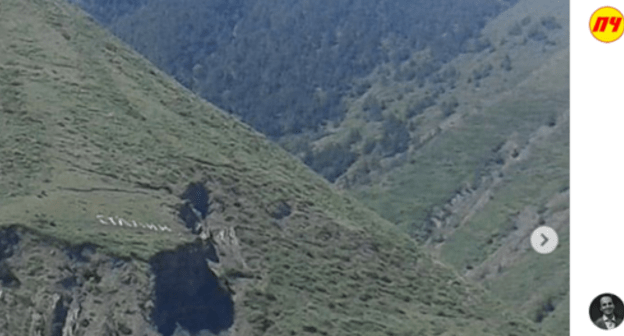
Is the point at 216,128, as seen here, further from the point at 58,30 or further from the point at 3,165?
the point at 3,165

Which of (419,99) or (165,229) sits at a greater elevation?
(419,99)
